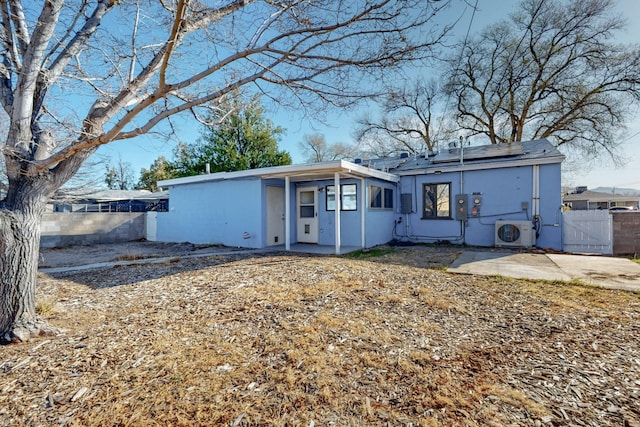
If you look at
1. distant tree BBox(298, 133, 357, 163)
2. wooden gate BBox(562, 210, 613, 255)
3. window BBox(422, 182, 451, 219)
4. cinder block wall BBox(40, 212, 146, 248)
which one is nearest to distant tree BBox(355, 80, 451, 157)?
distant tree BBox(298, 133, 357, 163)

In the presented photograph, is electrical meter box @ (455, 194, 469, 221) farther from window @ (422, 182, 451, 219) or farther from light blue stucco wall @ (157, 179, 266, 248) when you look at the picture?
light blue stucco wall @ (157, 179, 266, 248)

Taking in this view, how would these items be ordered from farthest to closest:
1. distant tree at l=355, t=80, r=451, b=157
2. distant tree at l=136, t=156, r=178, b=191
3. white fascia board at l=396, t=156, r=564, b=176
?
distant tree at l=136, t=156, r=178, b=191, distant tree at l=355, t=80, r=451, b=157, white fascia board at l=396, t=156, r=564, b=176

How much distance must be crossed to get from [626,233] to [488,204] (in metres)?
3.35

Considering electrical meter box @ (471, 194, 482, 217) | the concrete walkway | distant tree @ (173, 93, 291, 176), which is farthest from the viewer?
distant tree @ (173, 93, 291, 176)

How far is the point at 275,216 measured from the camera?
10023 millimetres

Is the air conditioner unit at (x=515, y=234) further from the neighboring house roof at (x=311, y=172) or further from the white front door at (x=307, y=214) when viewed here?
the white front door at (x=307, y=214)

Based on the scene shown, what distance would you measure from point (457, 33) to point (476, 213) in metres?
7.74

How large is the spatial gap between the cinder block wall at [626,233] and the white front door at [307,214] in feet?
27.1

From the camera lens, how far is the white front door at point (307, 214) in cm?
1003

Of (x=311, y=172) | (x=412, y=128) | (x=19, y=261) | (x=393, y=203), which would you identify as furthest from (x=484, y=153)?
(x=412, y=128)

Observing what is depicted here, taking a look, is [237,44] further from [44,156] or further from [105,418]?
[105,418]

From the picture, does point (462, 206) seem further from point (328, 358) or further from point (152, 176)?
point (152, 176)

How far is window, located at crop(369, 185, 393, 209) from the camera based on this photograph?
9.55 meters

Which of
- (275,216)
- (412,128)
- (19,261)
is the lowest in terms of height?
(19,261)
